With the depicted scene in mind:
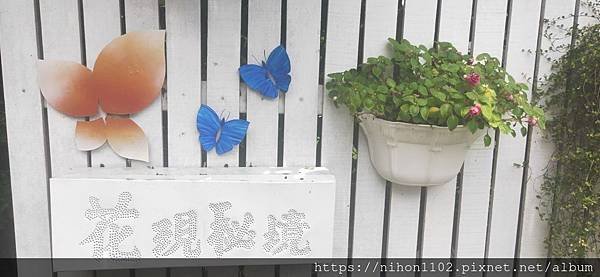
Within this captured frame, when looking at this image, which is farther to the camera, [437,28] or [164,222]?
[437,28]

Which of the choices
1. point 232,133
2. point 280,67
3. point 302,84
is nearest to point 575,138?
point 302,84

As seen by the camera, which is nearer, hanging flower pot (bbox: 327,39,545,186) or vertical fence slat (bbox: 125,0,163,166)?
hanging flower pot (bbox: 327,39,545,186)

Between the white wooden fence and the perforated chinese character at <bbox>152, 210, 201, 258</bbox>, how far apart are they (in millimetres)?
315

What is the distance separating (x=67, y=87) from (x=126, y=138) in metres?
0.31

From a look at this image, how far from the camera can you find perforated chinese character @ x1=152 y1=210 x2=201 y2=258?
97.4 inches

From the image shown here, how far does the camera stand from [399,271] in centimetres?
296

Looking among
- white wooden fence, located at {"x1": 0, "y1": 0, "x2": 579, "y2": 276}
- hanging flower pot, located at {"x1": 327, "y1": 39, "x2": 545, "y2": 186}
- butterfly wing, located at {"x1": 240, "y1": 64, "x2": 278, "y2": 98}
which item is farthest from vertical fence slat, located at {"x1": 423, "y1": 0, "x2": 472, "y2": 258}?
butterfly wing, located at {"x1": 240, "y1": 64, "x2": 278, "y2": 98}

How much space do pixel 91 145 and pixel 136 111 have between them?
0.78ft

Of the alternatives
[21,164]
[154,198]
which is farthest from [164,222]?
[21,164]

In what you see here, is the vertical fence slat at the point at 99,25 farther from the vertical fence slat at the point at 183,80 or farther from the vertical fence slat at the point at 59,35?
the vertical fence slat at the point at 183,80

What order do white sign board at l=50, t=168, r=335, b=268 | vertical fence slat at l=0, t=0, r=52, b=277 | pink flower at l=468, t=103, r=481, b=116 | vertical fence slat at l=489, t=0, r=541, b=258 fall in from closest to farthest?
1. pink flower at l=468, t=103, r=481, b=116
2. white sign board at l=50, t=168, r=335, b=268
3. vertical fence slat at l=0, t=0, r=52, b=277
4. vertical fence slat at l=489, t=0, r=541, b=258

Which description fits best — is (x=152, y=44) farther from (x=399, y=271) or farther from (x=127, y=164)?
(x=399, y=271)

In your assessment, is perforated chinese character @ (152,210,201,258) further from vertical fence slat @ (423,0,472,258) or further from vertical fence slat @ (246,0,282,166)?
vertical fence slat @ (423,0,472,258)

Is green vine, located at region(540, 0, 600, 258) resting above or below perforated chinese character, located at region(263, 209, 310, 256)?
above
